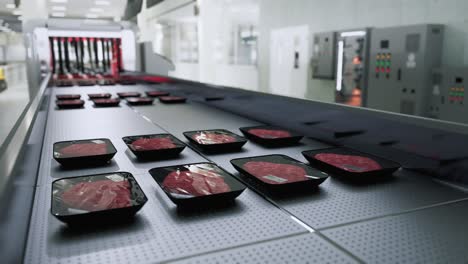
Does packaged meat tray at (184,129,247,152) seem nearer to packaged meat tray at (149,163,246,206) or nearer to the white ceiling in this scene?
packaged meat tray at (149,163,246,206)

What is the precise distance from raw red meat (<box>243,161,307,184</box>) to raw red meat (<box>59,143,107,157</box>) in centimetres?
59

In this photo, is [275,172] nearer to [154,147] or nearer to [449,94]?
[154,147]

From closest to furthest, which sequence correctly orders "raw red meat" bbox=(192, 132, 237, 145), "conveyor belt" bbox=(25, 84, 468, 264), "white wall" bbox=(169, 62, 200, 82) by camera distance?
1. "conveyor belt" bbox=(25, 84, 468, 264)
2. "raw red meat" bbox=(192, 132, 237, 145)
3. "white wall" bbox=(169, 62, 200, 82)

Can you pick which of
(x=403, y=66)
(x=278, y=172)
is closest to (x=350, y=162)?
(x=278, y=172)

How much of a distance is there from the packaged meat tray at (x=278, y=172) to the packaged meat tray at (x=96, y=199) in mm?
371

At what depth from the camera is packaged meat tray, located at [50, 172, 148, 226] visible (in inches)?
35.9

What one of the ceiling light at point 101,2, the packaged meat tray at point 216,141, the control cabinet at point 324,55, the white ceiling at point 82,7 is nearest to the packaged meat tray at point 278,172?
the packaged meat tray at point 216,141

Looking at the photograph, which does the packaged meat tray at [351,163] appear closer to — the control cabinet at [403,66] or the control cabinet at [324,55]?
the control cabinet at [403,66]

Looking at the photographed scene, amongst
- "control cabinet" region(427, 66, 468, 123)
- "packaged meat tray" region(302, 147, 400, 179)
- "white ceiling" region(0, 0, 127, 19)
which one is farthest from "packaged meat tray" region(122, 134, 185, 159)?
"white ceiling" region(0, 0, 127, 19)

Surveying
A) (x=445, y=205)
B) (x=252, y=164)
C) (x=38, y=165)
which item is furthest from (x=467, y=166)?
(x=38, y=165)

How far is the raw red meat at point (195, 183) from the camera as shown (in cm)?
107

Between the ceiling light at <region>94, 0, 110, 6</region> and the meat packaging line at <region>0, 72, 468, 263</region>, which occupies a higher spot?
the ceiling light at <region>94, 0, 110, 6</region>

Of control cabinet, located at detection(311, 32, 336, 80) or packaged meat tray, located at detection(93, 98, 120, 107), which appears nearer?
packaged meat tray, located at detection(93, 98, 120, 107)

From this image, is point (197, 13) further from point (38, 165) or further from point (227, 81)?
point (38, 165)
